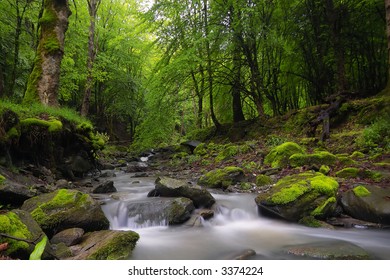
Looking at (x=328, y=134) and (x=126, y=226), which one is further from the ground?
(x=328, y=134)

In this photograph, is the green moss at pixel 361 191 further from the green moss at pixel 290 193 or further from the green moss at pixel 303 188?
the green moss at pixel 290 193

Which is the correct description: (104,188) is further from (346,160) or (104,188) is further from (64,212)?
(346,160)

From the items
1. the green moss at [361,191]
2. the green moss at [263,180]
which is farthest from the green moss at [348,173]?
the green moss at [263,180]

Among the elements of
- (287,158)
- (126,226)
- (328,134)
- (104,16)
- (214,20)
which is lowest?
(126,226)

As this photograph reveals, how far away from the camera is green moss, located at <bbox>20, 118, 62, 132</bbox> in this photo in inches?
269

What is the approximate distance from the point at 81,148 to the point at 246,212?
6102mm

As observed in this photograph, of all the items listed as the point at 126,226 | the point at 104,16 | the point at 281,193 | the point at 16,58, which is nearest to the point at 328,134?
the point at 281,193

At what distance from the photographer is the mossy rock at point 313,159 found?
6.93m

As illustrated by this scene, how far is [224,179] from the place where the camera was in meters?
7.40

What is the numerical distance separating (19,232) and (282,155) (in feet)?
21.7

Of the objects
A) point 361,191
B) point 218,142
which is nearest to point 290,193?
point 361,191

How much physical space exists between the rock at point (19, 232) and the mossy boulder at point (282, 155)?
6.03m
